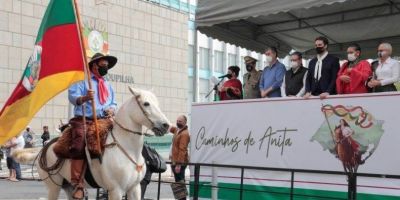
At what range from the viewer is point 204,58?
60.3 meters

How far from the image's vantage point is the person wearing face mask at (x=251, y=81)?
30.5 ft

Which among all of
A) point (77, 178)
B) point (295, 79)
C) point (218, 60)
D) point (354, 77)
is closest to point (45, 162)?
point (77, 178)

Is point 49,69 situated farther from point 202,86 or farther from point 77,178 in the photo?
point 202,86

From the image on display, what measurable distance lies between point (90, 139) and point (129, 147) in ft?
1.71

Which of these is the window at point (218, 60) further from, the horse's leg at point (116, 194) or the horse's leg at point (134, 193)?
the horse's leg at point (116, 194)

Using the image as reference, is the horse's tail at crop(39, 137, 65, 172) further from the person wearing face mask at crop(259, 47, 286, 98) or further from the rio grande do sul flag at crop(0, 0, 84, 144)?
the person wearing face mask at crop(259, 47, 286, 98)

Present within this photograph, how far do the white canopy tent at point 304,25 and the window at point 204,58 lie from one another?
47.3 metres

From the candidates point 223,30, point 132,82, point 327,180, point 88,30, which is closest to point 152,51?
point 132,82

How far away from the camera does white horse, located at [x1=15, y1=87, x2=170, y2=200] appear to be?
6.67 metres

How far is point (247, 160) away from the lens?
315 inches

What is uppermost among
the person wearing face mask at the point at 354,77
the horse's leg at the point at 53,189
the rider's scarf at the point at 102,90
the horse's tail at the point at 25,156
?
the person wearing face mask at the point at 354,77

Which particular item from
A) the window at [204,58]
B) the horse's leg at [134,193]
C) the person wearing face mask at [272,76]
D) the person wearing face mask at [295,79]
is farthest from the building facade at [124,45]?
the horse's leg at [134,193]

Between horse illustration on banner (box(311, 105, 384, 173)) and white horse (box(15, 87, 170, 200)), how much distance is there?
2.18 m

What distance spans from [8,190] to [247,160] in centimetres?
1097
